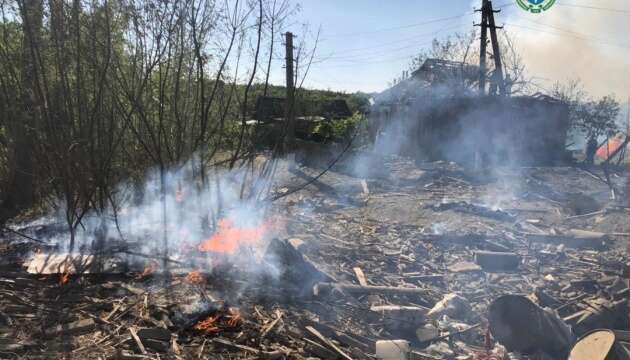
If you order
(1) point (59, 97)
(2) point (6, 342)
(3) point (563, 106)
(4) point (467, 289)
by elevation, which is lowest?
(4) point (467, 289)

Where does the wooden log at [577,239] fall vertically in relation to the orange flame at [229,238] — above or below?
below

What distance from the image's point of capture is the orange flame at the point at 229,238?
620 centimetres

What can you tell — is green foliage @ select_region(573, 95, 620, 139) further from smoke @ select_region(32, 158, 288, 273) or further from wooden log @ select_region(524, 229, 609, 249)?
smoke @ select_region(32, 158, 288, 273)

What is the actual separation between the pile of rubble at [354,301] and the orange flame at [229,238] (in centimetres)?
58

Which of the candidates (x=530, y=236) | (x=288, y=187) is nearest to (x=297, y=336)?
(x=530, y=236)

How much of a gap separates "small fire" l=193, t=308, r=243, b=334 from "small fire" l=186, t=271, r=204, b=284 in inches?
33.2

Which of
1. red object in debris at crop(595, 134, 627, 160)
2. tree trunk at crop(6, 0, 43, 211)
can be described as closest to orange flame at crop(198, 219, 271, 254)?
tree trunk at crop(6, 0, 43, 211)

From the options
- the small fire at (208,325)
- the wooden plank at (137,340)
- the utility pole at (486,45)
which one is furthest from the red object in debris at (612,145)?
the wooden plank at (137,340)

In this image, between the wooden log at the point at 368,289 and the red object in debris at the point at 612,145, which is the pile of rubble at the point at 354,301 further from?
the red object in debris at the point at 612,145

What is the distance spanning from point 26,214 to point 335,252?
5496 mm

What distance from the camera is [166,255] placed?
591cm

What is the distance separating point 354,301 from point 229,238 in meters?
2.14

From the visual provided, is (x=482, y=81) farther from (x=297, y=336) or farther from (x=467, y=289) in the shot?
(x=297, y=336)

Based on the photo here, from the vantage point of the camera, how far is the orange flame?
20.4ft
